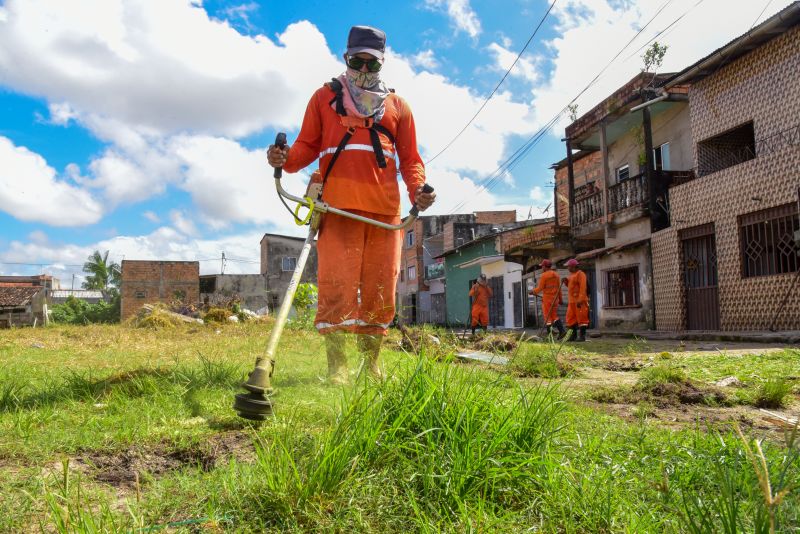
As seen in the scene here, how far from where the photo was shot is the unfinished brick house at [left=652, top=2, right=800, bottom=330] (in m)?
11.0

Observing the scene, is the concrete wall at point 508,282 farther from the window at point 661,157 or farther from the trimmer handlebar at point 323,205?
the trimmer handlebar at point 323,205

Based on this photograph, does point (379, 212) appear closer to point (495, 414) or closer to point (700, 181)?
point (495, 414)

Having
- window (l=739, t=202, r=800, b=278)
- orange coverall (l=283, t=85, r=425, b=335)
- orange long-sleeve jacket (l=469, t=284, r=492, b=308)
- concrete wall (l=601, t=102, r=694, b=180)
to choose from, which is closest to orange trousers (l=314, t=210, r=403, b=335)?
orange coverall (l=283, t=85, r=425, b=335)

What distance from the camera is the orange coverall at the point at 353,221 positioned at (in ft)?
11.6

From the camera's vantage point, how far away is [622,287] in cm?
1714

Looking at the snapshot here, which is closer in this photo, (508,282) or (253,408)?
(253,408)

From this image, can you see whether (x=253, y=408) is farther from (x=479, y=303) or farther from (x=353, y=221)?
(x=479, y=303)

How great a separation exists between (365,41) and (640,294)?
14013 mm

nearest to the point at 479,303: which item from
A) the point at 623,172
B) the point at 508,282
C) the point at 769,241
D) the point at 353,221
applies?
the point at 769,241

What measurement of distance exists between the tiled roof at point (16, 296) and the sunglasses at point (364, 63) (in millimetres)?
34059

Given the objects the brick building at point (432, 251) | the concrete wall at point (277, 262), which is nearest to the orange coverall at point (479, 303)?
the brick building at point (432, 251)

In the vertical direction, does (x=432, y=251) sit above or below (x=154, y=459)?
above

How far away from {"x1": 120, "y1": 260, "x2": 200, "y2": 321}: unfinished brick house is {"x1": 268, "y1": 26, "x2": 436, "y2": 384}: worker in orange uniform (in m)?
39.9

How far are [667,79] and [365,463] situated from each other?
1547 cm
